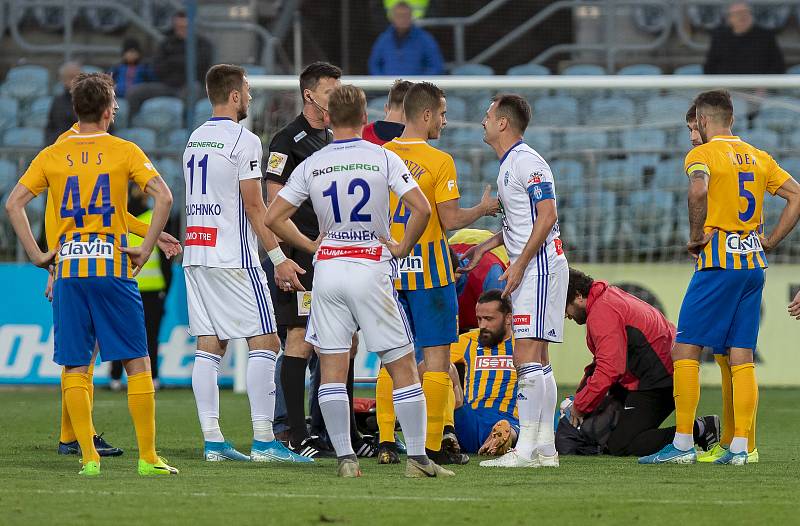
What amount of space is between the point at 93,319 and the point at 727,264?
352 centimetres

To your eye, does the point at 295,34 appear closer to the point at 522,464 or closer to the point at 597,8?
the point at 597,8

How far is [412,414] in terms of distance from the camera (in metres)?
6.70

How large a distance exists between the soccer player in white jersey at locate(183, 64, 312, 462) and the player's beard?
1.77 m

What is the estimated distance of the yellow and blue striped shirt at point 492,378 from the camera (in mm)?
8844

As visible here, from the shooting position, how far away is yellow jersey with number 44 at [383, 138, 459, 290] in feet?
24.4

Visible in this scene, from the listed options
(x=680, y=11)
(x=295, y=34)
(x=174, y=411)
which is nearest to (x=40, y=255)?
(x=174, y=411)

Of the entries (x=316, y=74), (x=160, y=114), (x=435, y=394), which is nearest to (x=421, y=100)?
(x=316, y=74)

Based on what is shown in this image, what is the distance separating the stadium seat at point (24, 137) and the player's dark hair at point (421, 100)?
1000cm

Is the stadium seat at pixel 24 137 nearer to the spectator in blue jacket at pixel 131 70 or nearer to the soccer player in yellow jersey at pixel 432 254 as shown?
the spectator in blue jacket at pixel 131 70

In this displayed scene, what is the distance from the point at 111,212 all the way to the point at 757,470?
12.2 feet

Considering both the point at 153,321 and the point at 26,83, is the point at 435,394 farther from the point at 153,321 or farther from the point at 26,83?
the point at 26,83

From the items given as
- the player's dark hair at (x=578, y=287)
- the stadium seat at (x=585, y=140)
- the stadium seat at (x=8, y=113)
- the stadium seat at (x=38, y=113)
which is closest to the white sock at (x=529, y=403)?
the player's dark hair at (x=578, y=287)

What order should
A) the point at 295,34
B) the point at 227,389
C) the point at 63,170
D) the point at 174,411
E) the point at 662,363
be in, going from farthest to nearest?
the point at 295,34
the point at 227,389
the point at 174,411
the point at 662,363
the point at 63,170

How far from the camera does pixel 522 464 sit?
747 centimetres
